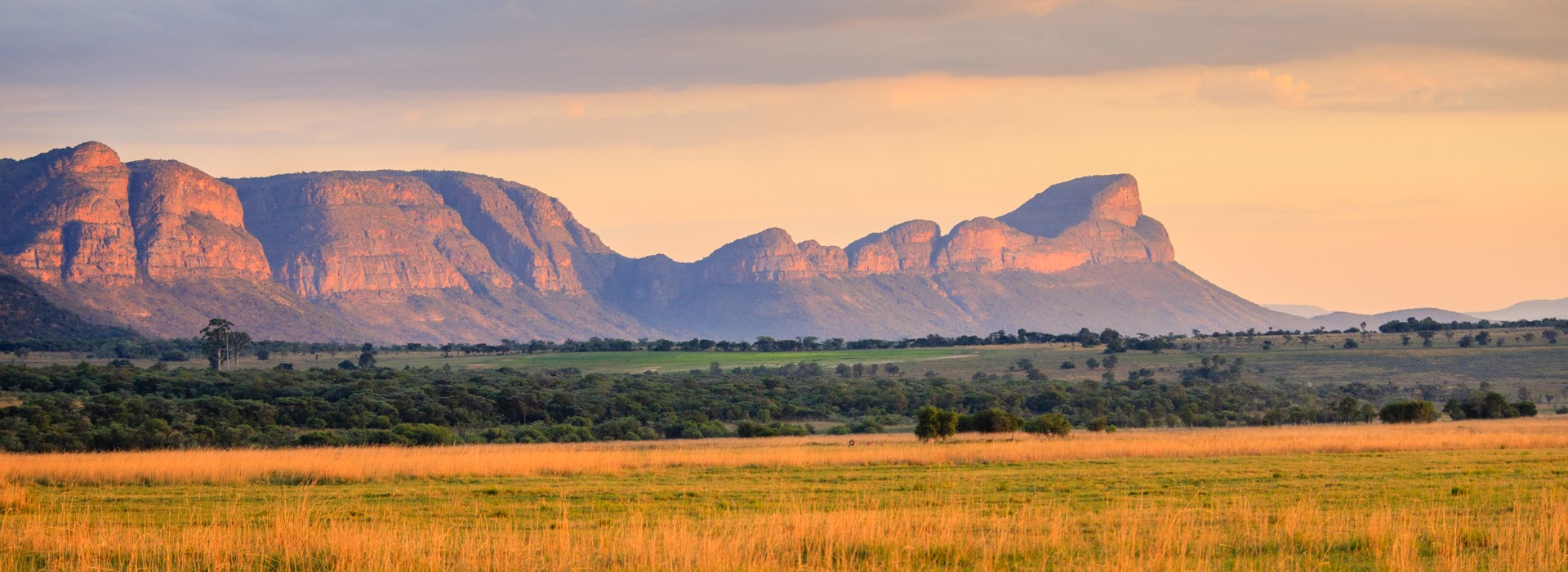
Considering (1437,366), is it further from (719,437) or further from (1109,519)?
(1109,519)

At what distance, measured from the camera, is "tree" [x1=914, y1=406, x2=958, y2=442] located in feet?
138

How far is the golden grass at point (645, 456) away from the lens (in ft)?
87.5

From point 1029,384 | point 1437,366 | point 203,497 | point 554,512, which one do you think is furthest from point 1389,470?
point 1437,366

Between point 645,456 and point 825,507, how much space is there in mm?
14482

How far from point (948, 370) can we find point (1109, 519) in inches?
3682

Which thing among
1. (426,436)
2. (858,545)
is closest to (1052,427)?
(426,436)

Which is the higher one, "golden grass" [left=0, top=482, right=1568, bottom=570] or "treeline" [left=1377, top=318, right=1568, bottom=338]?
"treeline" [left=1377, top=318, right=1568, bottom=338]

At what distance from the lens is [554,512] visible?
19156 millimetres

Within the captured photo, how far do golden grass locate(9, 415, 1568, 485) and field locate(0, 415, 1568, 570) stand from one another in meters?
0.12

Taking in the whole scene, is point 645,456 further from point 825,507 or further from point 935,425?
point 825,507

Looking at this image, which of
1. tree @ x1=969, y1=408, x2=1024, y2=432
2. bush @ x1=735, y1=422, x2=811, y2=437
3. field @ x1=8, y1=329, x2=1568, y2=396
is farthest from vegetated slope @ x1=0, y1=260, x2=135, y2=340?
tree @ x1=969, y1=408, x2=1024, y2=432

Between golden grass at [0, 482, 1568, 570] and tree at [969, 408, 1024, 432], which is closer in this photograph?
golden grass at [0, 482, 1568, 570]

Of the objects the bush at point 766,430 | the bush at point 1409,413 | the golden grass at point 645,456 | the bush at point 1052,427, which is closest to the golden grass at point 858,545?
the golden grass at point 645,456

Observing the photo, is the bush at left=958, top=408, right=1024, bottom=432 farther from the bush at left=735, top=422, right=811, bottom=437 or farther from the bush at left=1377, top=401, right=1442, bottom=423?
the bush at left=1377, top=401, right=1442, bottom=423
